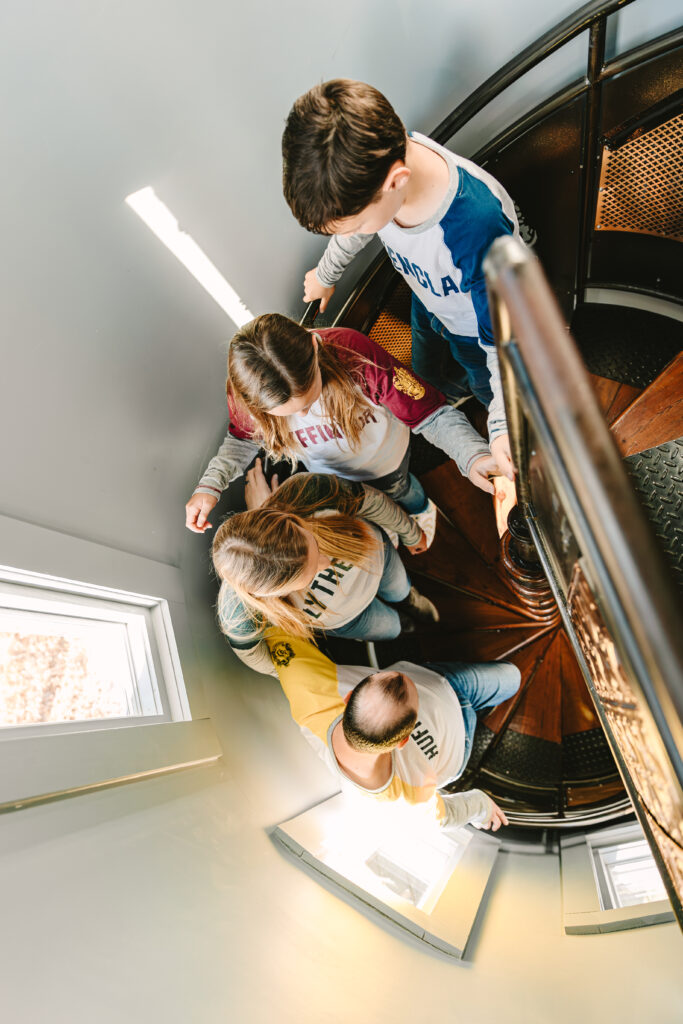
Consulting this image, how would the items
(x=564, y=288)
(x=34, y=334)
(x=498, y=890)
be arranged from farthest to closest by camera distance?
(x=564, y=288) < (x=498, y=890) < (x=34, y=334)

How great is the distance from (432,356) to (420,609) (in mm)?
984

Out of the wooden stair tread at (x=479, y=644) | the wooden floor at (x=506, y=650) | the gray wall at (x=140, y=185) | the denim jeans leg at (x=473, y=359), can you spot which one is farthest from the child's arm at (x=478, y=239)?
the wooden stair tread at (x=479, y=644)

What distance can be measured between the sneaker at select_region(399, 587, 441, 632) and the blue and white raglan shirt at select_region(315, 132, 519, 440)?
0.99 metres

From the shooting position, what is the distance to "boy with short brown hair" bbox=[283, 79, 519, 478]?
96cm

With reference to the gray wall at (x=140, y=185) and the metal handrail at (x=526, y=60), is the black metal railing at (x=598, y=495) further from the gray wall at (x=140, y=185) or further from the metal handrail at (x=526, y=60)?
the metal handrail at (x=526, y=60)

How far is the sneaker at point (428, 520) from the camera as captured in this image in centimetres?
206

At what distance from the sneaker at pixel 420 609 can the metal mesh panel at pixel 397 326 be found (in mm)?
893

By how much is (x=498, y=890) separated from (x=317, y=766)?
731 mm

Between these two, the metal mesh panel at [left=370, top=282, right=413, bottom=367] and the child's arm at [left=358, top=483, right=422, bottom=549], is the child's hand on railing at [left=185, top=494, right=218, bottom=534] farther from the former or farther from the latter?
the metal mesh panel at [left=370, top=282, right=413, bottom=367]

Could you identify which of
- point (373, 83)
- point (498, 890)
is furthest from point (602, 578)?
point (498, 890)

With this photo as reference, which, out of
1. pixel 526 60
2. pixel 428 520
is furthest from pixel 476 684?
pixel 526 60

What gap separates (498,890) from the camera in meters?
1.84

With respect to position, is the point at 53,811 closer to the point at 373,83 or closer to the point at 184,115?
the point at 184,115

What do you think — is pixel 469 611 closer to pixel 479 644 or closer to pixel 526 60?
pixel 479 644
